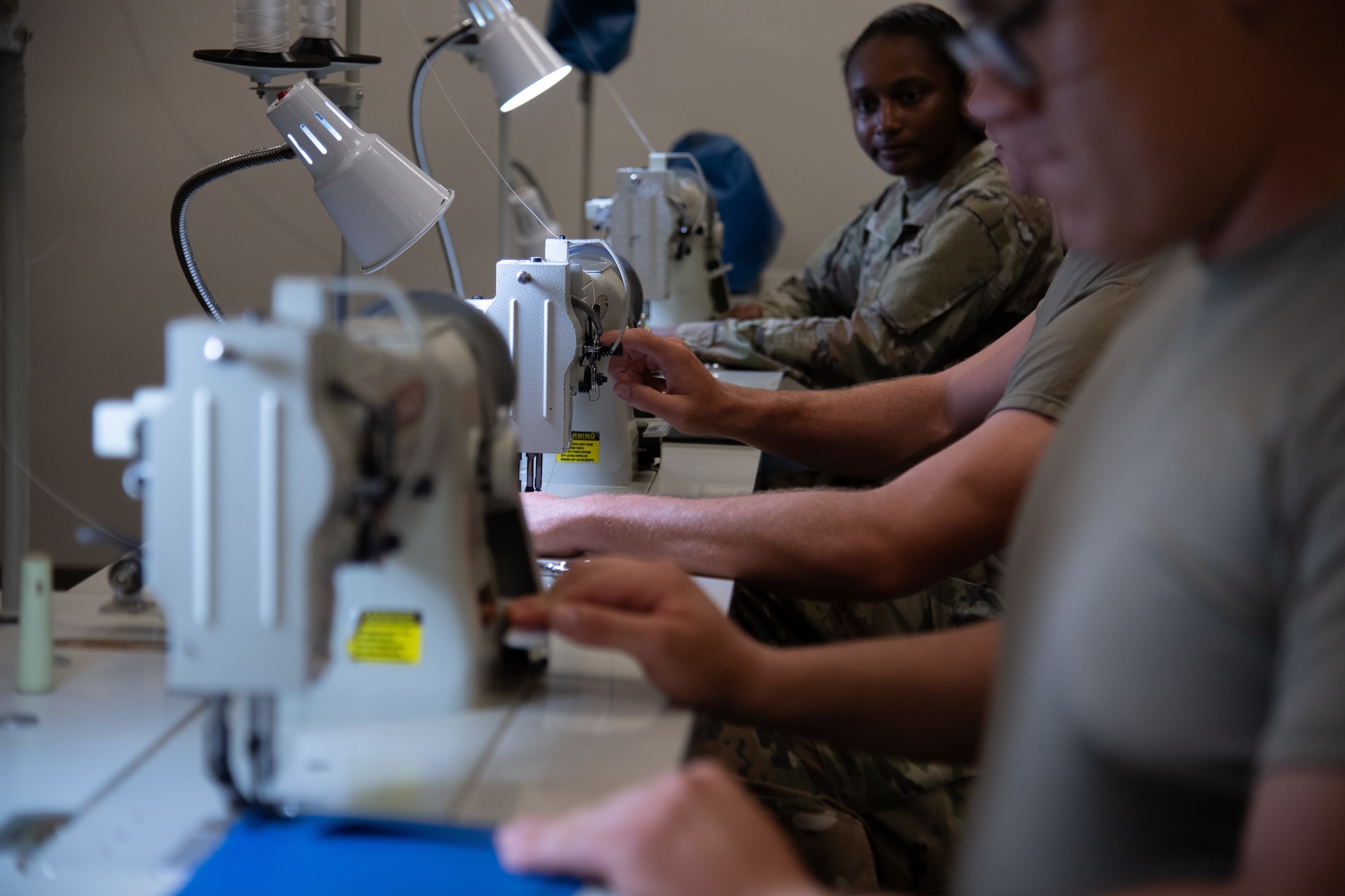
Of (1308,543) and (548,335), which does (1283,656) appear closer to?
(1308,543)

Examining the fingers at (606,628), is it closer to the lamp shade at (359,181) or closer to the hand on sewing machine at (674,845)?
the hand on sewing machine at (674,845)

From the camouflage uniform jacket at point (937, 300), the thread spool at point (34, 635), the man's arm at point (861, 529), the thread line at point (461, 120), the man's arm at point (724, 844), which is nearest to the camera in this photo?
the man's arm at point (724, 844)

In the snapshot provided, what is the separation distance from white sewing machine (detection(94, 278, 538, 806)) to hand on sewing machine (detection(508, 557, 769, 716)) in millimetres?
104

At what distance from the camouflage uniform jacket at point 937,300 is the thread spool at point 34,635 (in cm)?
219

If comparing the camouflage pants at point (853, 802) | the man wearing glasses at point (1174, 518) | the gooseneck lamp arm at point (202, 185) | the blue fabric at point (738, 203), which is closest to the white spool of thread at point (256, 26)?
the gooseneck lamp arm at point (202, 185)

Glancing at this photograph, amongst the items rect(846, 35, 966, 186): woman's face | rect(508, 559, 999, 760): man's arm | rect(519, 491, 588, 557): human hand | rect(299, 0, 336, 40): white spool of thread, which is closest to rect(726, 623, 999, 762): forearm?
rect(508, 559, 999, 760): man's arm

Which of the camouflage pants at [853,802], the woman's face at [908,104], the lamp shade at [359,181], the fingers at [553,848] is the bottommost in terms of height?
the camouflage pants at [853,802]

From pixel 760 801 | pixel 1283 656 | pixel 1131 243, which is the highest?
pixel 1131 243

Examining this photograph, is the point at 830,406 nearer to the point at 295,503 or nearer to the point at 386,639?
the point at 386,639

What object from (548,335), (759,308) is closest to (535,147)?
(759,308)

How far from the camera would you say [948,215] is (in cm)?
295

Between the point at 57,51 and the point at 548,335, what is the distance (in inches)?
94.8

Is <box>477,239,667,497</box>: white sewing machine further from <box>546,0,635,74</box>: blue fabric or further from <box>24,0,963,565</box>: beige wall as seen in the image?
<box>546,0,635,74</box>: blue fabric

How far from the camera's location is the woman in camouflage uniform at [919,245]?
2910mm
